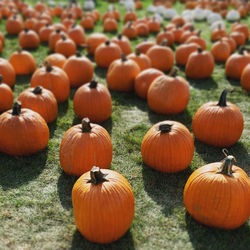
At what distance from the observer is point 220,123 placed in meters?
5.52

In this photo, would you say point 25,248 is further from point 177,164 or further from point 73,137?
point 177,164

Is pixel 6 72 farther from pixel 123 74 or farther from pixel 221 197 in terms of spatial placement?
pixel 221 197

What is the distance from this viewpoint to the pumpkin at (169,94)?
256 inches

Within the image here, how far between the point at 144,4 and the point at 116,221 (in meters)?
15.5

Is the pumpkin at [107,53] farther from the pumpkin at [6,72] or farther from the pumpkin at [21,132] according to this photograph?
the pumpkin at [21,132]

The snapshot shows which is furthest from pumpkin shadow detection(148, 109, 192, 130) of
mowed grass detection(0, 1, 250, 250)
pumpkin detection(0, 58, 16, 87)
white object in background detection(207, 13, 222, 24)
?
white object in background detection(207, 13, 222, 24)

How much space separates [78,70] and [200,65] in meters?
2.96

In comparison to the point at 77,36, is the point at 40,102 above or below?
above

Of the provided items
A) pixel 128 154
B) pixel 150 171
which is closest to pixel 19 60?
pixel 128 154

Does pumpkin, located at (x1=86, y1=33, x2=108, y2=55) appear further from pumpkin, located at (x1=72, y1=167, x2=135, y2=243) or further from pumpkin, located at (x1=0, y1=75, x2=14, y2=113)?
pumpkin, located at (x1=72, y1=167, x2=135, y2=243)

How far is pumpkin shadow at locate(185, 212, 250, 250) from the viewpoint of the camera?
3861mm

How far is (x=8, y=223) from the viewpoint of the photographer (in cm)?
421

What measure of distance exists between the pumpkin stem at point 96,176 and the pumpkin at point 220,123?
244cm

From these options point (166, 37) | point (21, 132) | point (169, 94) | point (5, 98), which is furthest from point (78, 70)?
point (166, 37)
